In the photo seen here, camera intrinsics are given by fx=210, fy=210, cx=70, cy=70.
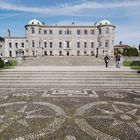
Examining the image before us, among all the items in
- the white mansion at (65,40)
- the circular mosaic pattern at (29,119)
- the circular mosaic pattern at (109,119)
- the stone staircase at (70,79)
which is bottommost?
the circular mosaic pattern at (109,119)

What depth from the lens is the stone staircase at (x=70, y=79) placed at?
14141 millimetres

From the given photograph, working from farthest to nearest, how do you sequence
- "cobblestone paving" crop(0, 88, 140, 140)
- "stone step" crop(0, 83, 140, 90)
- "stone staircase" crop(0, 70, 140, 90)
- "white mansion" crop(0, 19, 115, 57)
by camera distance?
1. "white mansion" crop(0, 19, 115, 57)
2. "stone staircase" crop(0, 70, 140, 90)
3. "stone step" crop(0, 83, 140, 90)
4. "cobblestone paving" crop(0, 88, 140, 140)

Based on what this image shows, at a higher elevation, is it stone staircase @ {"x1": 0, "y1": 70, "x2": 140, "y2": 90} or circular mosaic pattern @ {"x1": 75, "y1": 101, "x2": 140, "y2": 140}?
stone staircase @ {"x1": 0, "y1": 70, "x2": 140, "y2": 90}

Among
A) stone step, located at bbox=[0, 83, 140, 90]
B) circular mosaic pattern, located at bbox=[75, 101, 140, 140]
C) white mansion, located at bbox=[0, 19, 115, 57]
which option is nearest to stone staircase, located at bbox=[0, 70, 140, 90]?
stone step, located at bbox=[0, 83, 140, 90]

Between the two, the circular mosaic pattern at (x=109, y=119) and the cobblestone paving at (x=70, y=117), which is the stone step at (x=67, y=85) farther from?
the circular mosaic pattern at (x=109, y=119)

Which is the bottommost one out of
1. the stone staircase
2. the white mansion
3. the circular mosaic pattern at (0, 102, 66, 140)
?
the circular mosaic pattern at (0, 102, 66, 140)

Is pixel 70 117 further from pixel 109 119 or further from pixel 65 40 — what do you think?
pixel 65 40

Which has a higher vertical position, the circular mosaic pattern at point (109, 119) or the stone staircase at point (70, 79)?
the stone staircase at point (70, 79)

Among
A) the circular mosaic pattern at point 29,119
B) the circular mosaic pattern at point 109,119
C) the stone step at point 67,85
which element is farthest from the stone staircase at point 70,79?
the circular mosaic pattern at point 29,119

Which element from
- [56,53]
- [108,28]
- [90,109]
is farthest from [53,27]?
[90,109]

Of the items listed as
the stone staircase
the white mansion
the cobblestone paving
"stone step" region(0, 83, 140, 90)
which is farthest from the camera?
the white mansion

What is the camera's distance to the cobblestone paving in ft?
19.7

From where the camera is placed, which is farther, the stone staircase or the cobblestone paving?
the stone staircase

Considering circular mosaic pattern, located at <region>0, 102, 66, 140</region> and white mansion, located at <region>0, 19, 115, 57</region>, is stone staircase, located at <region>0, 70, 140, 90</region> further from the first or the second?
white mansion, located at <region>0, 19, 115, 57</region>
